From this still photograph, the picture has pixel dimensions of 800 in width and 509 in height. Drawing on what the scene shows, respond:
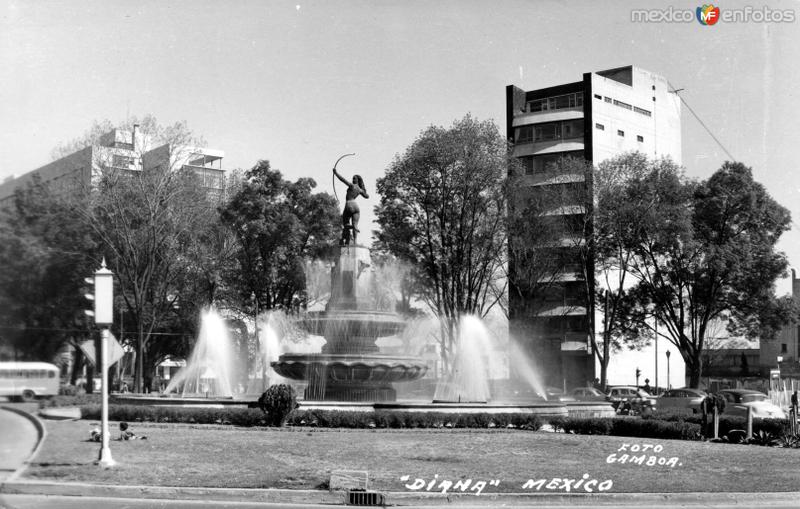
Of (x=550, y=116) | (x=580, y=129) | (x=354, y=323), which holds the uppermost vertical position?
(x=550, y=116)

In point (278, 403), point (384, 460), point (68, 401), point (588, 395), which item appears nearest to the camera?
point (384, 460)

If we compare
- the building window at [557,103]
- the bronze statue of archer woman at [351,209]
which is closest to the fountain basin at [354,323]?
the bronze statue of archer woman at [351,209]

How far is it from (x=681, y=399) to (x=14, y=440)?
28.3 meters

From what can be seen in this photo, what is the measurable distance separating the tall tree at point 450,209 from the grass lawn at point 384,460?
21.0 metres

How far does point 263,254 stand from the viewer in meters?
45.8

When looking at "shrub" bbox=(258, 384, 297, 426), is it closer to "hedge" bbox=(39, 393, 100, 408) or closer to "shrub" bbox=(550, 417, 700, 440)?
"hedge" bbox=(39, 393, 100, 408)

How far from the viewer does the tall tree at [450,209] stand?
41500 mm

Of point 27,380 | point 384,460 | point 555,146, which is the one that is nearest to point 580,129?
point 555,146

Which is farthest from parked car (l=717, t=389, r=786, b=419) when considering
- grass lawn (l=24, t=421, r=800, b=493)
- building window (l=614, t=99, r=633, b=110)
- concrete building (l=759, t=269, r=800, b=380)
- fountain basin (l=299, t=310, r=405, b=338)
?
concrete building (l=759, t=269, r=800, b=380)

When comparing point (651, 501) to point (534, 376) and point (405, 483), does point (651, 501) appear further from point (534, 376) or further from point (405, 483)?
point (534, 376)

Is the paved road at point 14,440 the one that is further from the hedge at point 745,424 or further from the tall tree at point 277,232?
the tall tree at point 277,232

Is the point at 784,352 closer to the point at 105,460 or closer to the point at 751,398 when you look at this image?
the point at 751,398

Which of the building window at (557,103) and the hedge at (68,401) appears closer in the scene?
the hedge at (68,401)

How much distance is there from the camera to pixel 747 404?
29781 mm
